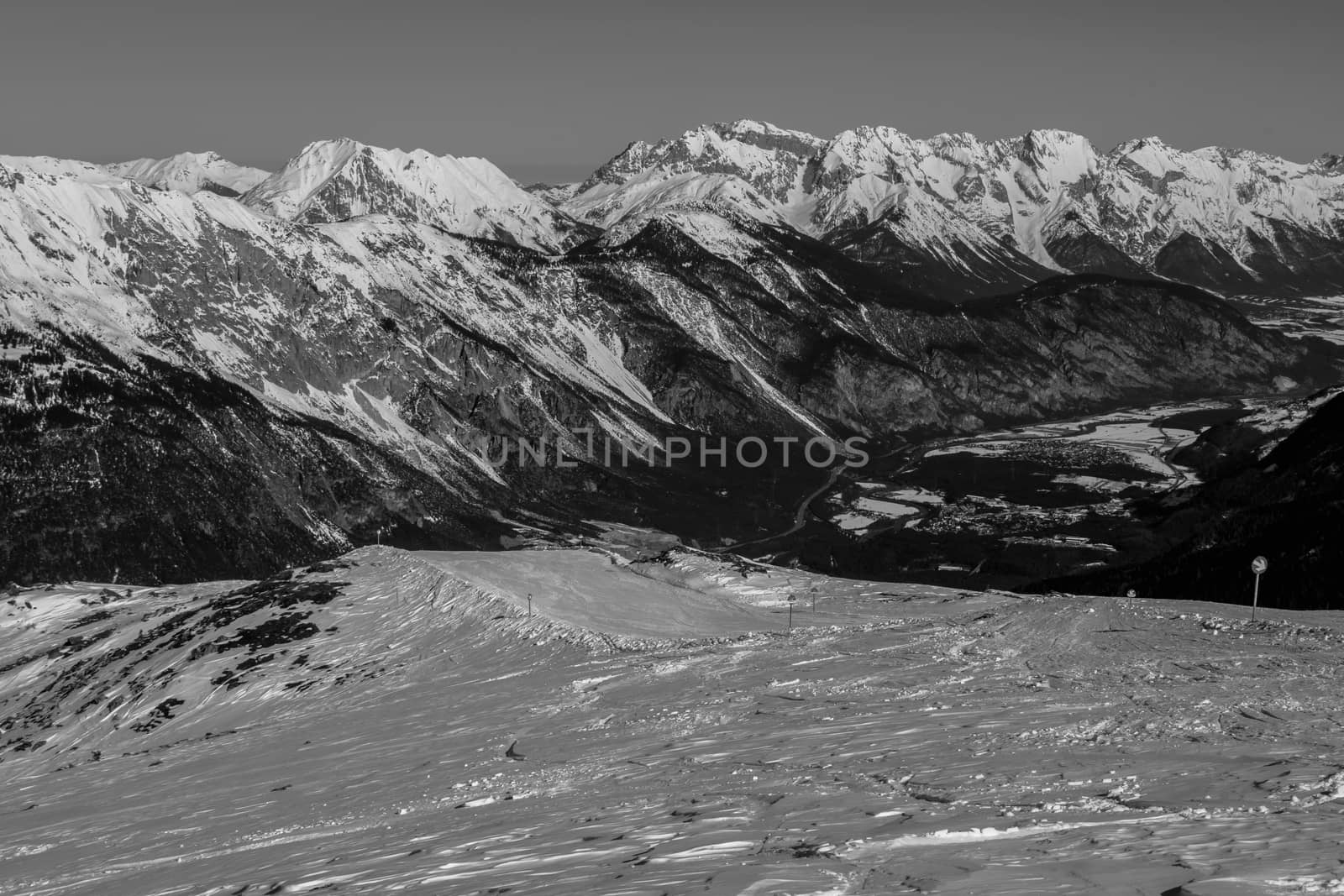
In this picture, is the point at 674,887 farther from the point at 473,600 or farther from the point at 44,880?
the point at 473,600

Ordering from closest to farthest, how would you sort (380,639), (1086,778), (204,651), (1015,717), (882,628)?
1. (1086,778)
2. (1015,717)
3. (882,628)
4. (380,639)
5. (204,651)

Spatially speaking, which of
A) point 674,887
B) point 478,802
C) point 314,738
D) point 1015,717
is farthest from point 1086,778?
point 314,738

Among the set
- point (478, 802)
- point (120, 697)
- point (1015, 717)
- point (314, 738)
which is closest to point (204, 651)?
point (120, 697)

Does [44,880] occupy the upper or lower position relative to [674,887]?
lower

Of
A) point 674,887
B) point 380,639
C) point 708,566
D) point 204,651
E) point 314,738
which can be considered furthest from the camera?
point 708,566

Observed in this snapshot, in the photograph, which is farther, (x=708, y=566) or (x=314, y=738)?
(x=708, y=566)

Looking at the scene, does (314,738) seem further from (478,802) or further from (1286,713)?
(1286,713)
